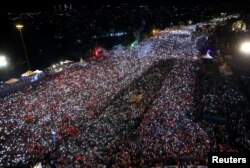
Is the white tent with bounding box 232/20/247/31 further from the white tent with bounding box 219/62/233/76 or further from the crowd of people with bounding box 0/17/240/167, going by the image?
the crowd of people with bounding box 0/17/240/167

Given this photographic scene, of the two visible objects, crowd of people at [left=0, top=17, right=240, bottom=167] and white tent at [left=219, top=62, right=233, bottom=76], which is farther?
white tent at [left=219, top=62, right=233, bottom=76]

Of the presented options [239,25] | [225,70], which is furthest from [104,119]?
[239,25]

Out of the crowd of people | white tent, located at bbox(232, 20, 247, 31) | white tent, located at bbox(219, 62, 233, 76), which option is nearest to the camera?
the crowd of people

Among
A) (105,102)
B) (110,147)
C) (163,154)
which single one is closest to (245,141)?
(163,154)

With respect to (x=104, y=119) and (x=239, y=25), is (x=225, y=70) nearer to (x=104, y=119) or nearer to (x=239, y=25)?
(x=239, y=25)

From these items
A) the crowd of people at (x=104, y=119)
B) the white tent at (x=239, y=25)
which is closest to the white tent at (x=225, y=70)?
the crowd of people at (x=104, y=119)

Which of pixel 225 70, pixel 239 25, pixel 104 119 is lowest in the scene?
pixel 225 70

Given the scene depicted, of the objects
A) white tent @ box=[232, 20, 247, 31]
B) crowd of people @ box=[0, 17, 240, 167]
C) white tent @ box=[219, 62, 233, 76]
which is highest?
white tent @ box=[232, 20, 247, 31]

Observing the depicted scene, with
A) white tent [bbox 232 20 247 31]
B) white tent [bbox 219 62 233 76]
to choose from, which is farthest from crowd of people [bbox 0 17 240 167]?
white tent [bbox 232 20 247 31]
